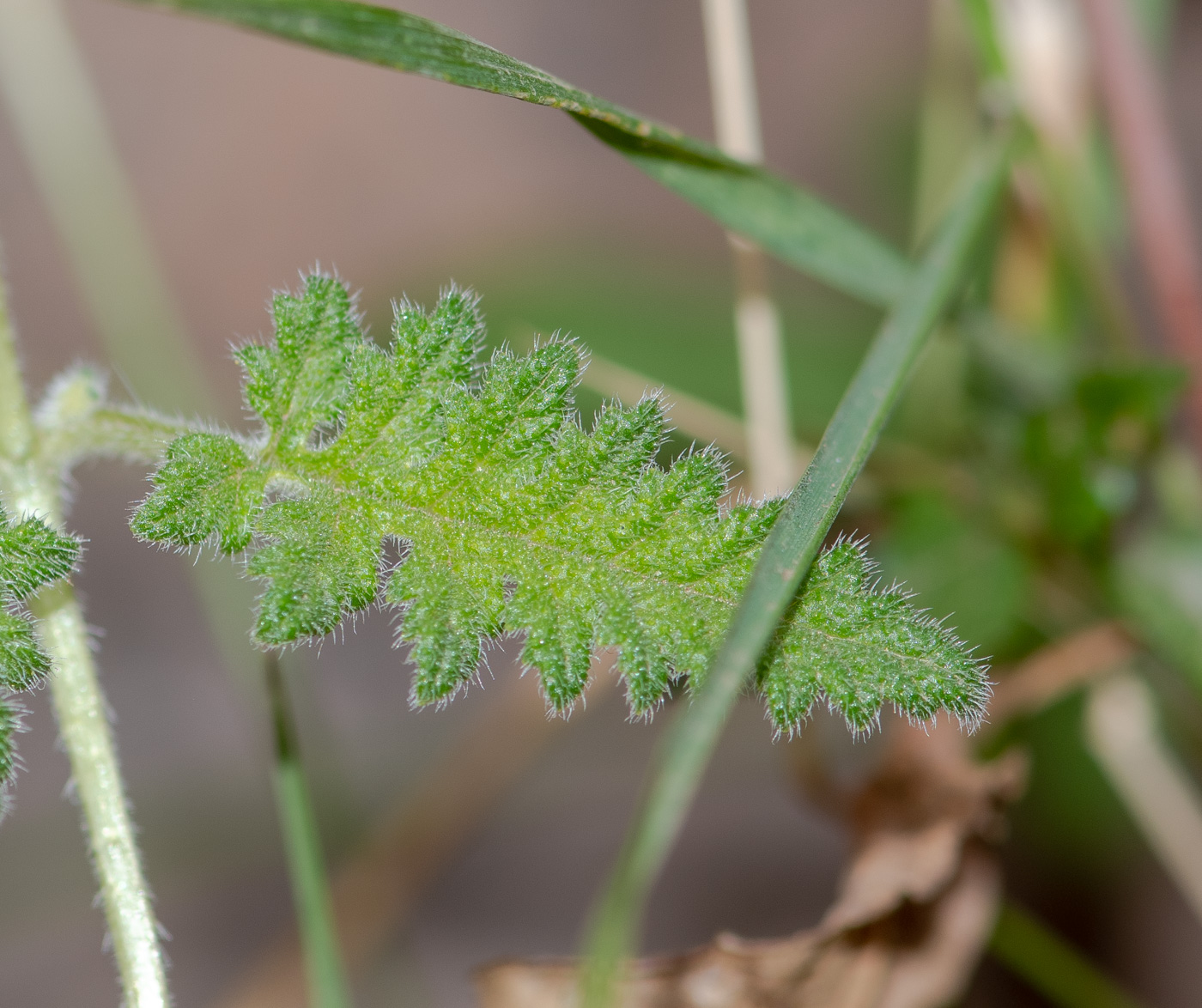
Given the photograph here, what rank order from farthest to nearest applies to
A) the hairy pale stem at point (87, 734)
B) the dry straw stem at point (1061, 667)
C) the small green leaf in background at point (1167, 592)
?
1. the dry straw stem at point (1061, 667)
2. the small green leaf in background at point (1167, 592)
3. the hairy pale stem at point (87, 734)

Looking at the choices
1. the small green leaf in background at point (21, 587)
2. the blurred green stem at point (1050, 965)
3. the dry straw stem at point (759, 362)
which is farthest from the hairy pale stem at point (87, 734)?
the blurred green stem at point (1050, 965)

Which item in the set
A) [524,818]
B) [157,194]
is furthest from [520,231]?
[524,818]

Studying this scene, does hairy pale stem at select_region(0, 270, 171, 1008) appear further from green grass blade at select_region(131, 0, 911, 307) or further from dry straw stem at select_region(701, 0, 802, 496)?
dry straw stem at select_region(701, 0, 802, 496)

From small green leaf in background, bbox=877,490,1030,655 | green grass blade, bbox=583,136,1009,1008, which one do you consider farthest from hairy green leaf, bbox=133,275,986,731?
small green leaf in background, bbox=877,490,1030,655

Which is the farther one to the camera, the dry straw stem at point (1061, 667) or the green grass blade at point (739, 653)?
the dry straw stem at point (1061, 667)

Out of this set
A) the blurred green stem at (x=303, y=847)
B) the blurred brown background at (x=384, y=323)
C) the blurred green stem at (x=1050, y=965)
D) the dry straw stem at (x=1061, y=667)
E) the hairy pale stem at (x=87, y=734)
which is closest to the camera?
the hairy pale stem at (x=87, y=734)

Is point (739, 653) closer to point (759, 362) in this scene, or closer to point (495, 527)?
point (495, 527)

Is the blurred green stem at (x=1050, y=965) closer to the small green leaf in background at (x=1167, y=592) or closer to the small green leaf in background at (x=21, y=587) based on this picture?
the small green leaf in background at (x=1167, y=592)
